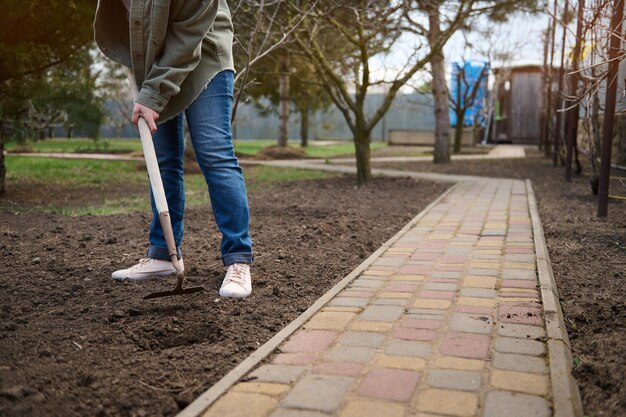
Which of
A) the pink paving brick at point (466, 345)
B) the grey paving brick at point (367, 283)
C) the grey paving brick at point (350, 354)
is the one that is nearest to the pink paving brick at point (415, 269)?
the grey paving brick at point (367, 283)

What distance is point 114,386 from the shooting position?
204 cm

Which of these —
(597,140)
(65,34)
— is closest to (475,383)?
(597,140)

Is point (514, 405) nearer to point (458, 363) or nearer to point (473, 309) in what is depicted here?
point (458, 363)

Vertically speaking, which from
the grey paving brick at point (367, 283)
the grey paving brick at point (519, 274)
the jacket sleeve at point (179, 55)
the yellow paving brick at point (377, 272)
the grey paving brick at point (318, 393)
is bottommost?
the grey paving brick at point (318, 393)

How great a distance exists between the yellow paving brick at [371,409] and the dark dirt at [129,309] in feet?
1.64

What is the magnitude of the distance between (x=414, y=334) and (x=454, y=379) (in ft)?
1.50

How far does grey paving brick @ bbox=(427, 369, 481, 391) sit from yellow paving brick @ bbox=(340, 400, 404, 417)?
218 mm

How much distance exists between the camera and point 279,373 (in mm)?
2133

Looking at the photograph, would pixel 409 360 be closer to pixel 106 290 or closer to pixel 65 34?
pixel 106 290

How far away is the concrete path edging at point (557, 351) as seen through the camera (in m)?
1.86

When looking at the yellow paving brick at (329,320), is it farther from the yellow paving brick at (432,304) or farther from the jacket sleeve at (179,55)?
the jacket sleeve at (179,55)

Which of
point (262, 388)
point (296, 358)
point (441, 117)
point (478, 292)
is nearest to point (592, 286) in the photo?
point (478, 292)

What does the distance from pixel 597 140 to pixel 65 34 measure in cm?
575

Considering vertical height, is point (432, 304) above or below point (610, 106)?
below
